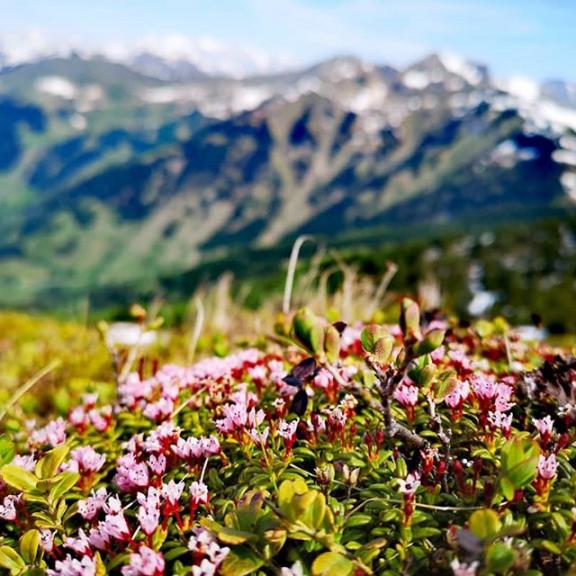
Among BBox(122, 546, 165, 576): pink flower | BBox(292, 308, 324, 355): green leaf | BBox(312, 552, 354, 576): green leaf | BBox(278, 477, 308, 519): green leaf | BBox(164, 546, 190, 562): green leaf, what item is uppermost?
BBox(292, 308, 324, 355): green leaf

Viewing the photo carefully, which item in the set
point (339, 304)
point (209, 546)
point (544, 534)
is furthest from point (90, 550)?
point (339, 304)

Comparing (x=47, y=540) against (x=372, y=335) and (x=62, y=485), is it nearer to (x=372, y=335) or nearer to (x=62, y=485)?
(x=62, y=485)

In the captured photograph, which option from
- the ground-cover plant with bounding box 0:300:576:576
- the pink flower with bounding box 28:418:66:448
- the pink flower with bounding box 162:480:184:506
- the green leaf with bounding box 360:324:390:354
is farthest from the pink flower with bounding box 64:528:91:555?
the green leaf with bounding box 360:324:390:354

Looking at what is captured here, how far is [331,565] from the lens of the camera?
2072 mm

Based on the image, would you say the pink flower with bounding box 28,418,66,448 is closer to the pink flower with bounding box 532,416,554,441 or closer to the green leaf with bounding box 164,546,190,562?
the green leaf with bounding box 164,546,190,562

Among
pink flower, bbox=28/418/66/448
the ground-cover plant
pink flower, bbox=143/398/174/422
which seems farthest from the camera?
pink flower, bbox=143/398/174/422

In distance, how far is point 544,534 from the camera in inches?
94.9

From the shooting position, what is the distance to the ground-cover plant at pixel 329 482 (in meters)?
2.17

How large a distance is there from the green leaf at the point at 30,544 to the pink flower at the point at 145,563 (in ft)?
1.62

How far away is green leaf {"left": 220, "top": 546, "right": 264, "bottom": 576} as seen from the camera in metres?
2.10

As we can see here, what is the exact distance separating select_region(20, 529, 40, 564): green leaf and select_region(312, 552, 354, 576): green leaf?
1204 millimetres

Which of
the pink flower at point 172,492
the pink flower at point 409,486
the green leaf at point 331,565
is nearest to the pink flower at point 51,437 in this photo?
the pink flower at point 172,492

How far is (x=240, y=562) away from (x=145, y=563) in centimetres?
36

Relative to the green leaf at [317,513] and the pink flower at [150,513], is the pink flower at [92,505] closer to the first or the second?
the pink flower at [150,513]
